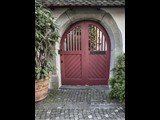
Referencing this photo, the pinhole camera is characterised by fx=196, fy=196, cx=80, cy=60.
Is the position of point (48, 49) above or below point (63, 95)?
above

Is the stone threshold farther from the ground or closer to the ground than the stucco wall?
closer to the ground

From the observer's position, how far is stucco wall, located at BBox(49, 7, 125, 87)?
22.2ft

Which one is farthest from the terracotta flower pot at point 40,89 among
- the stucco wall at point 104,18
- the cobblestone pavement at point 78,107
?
the stucco wall at point 104,18

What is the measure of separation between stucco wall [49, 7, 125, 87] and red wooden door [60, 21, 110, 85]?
1.03ft

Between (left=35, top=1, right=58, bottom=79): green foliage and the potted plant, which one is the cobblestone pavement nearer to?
the potted plant

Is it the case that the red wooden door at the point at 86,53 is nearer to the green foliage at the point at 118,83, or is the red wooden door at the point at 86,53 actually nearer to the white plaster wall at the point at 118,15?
the white plaster wall at the point at 118,15

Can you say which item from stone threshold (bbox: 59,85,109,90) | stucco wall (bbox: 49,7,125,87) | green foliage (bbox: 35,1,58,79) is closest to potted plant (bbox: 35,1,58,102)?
green foliage (bbox: 35,1,58,79)

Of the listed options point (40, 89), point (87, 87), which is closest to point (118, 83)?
point (87, 87)

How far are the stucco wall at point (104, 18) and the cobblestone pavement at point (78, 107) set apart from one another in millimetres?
1185

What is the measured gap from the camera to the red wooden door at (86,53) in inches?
285
